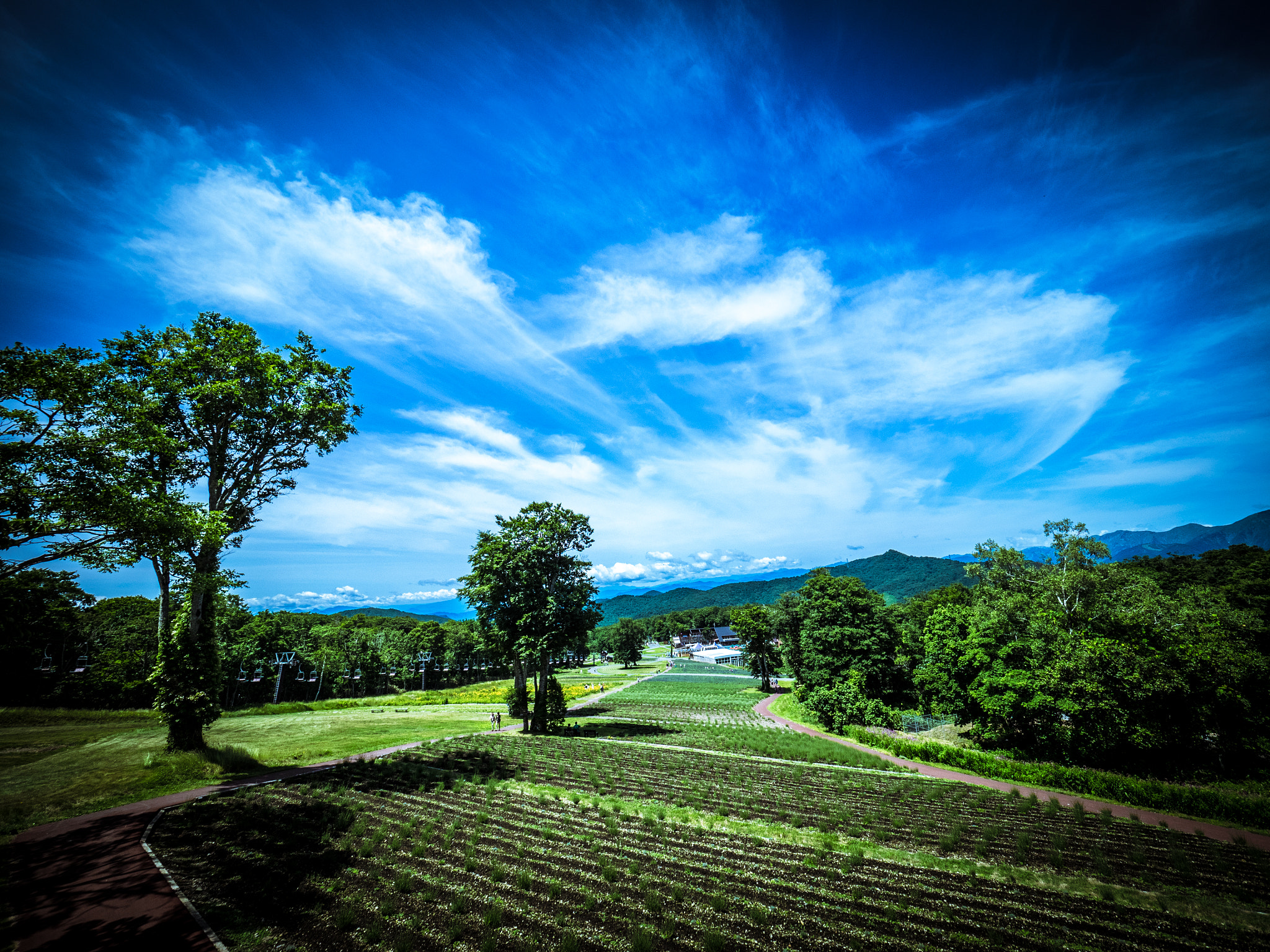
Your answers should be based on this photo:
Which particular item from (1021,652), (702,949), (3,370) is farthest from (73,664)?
(1021,652)

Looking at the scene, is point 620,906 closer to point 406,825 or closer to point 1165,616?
point 406,825

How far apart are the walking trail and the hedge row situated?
32236mm

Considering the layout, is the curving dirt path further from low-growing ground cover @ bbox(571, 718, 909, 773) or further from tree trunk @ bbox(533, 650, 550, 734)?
tree trunk @ bbox(533, 650, 550, 734)

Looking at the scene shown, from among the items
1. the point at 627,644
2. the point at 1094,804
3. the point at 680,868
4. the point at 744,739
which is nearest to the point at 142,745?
the point at 680,868

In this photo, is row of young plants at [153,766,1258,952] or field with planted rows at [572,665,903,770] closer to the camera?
row of young plants at [153,766,1258,952]

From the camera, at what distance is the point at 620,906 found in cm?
962

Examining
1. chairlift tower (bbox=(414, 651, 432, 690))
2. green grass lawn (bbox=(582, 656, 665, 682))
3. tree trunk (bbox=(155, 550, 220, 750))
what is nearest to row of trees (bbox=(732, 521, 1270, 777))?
tree trunk (bbox=(155, 550, 220, 750))

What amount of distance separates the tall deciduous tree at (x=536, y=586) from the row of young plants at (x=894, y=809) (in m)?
5.89

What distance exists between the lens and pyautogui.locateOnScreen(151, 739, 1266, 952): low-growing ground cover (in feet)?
28.2

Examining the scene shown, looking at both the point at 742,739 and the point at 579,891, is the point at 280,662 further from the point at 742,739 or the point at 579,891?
the point at 579,891

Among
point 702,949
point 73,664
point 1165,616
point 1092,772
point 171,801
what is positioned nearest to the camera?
point 702,949

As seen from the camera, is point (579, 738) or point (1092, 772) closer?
point (1092, 772)

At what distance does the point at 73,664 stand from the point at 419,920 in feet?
268

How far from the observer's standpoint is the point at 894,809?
683 inches
